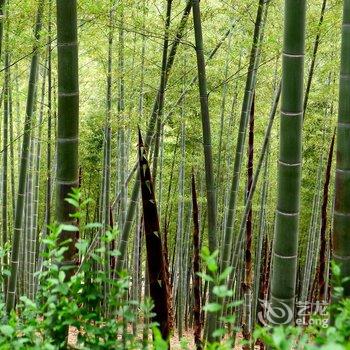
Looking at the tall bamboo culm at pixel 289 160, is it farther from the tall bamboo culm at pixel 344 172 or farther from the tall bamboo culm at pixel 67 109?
the tall bamboo culm at pixel 67 109

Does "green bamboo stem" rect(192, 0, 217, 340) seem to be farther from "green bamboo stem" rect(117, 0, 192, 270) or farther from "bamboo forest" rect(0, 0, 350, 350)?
"green bamboo stem" rect(117, 0, 192, 270)

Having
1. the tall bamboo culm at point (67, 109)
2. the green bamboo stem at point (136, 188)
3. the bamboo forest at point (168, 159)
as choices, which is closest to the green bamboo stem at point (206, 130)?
the bamboo forest at point (168, 159)

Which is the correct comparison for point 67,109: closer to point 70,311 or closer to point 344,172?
point 70,311

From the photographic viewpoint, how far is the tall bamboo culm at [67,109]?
1894mm

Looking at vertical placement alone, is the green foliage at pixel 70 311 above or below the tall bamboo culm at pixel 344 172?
below

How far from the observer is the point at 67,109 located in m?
1.90

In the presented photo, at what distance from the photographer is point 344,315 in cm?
131

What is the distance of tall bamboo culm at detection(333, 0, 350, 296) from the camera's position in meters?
2.01

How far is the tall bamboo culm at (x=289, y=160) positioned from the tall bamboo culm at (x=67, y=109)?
90 centimetres

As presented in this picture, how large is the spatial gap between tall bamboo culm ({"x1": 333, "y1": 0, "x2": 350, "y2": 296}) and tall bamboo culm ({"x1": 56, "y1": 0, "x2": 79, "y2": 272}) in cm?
113

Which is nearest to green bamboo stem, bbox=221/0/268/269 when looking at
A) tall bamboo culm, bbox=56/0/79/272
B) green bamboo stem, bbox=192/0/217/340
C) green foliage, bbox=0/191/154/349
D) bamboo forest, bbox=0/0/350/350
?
bamboo forest, bbox=0/0/350/350

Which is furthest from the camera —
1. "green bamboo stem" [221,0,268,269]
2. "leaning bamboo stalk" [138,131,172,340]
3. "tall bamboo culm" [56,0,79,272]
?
"green bamboo stem" [221,0,268,269]

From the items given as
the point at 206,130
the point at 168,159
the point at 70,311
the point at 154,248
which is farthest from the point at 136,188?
the point at 168,159

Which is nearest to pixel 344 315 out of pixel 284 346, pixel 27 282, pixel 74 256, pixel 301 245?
pixel 284 346
